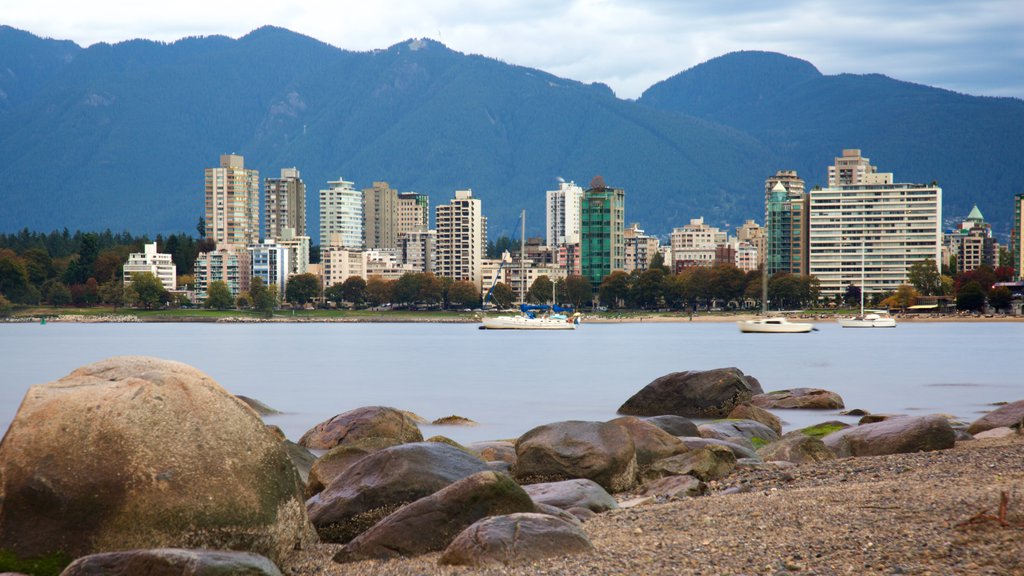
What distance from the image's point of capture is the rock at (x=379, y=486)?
1312cm

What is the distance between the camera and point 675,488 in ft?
51.9

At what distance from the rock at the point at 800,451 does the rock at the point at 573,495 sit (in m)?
5.38

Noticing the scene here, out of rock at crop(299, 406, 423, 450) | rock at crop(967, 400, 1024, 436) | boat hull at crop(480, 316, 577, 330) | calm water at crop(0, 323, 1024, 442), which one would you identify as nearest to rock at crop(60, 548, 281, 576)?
rock at crop(299, 406, 423, 450)

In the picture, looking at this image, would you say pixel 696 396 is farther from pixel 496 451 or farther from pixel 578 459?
pixel 578 459

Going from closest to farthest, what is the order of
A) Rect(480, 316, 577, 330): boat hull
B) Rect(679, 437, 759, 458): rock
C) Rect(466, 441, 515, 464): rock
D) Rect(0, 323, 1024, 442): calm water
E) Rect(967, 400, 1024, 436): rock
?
1. Rect(679, 437, 759, 458): rock
2. Rect(466, 441, 515, 464): rock
3. Rect(967, 400, 1024, 436): rock
4. Rect(0, 323, 1024, 442): calm water
5. Rect(480, 316, 577, 330): boat hull

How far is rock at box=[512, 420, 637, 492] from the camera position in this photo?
53.0 feet

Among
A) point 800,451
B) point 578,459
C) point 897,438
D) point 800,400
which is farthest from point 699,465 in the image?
point 800,400

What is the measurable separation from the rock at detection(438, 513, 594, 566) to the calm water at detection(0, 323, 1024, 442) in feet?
58.7

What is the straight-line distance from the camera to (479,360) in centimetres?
7925

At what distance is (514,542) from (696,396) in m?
20.4

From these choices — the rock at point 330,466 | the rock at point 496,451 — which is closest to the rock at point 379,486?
the rock at point 330,466

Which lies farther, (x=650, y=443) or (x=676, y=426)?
(x=676, y=426)

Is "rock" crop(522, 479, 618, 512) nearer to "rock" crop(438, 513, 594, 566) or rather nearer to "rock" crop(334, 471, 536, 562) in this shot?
"rock" crop(334, 471, 536, 562)

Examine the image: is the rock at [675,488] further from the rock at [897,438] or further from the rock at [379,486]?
the rock at [897,438]
